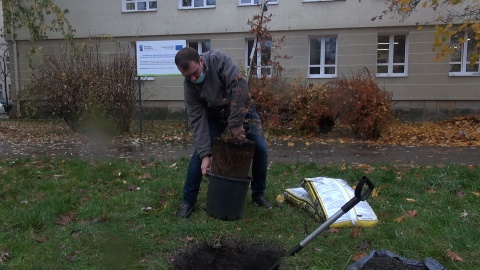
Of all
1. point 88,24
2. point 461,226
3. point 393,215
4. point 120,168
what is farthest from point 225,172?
point 88,24

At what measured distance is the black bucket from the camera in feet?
11.9

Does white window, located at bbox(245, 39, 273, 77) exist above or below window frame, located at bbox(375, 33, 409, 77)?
below

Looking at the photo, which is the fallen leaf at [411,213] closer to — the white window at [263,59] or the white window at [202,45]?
the white window at [263,59]

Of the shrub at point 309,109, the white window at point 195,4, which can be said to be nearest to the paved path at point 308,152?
the shrub at point 309,109

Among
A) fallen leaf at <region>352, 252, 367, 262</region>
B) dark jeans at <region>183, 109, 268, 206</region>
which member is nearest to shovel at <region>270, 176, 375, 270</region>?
fallen leaf at <region>352, 252, 367, 262</region>

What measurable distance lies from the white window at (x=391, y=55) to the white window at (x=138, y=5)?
946cm

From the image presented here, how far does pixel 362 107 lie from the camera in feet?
Answer: 31.3

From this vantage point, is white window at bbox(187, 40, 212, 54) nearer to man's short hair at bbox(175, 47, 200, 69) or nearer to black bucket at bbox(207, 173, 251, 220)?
man's short hair at bbox(175, 47, 200, 69)

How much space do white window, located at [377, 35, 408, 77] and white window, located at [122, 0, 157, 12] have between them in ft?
31.0

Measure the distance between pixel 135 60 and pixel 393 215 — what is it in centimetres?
857

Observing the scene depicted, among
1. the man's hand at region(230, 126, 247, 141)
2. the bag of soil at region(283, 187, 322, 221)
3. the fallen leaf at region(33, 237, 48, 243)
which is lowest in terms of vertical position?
the fallen leaf at region(33, 237, 48, 243)

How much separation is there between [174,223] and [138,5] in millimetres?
16383

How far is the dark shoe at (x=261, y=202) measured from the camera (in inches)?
161

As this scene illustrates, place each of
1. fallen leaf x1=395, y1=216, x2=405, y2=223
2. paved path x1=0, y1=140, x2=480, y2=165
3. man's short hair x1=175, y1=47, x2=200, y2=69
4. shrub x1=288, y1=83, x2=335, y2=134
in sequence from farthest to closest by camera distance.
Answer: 1. shrub x1=288, y1=83, x2=335, y2=134
2. paved path x1=0, y1=140, x2=480, y2=165
3. fallen leaf x1=395, y1=216, x2=405, y2=223
4. man's short hair x1=175, y1=47, x2=200, y2=69
